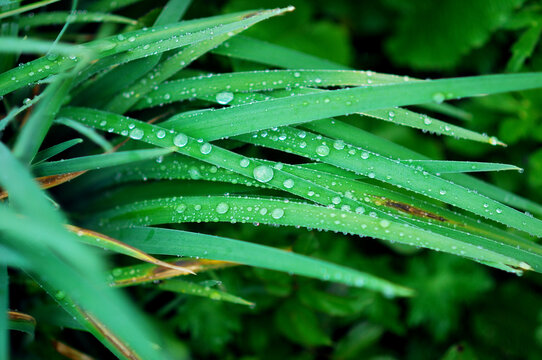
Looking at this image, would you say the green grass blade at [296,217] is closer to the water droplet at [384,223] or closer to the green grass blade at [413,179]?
the water droplet at [384,223]

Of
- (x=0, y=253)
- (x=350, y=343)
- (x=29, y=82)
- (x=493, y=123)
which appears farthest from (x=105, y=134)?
(x=493, y=123)

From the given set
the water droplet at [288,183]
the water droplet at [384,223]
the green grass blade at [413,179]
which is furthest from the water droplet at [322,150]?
the water droplet at [384,223]

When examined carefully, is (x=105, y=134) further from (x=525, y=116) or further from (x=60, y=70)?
(x=525, y=116)

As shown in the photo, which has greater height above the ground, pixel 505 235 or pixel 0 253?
pixel 0 253

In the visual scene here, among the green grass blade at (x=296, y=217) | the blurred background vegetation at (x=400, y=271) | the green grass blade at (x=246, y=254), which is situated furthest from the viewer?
the blurred background vegetation at (x=400, y=271)

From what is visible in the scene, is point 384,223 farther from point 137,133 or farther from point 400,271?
point 400,271

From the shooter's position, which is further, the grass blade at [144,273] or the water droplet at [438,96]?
the grass blade at [144,273]
